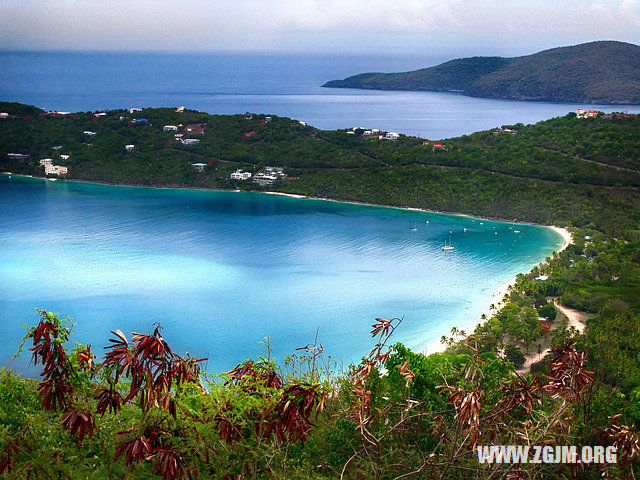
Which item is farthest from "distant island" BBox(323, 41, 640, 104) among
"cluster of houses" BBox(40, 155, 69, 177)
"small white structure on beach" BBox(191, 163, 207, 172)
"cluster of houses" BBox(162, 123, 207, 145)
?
"cluster of houses" BBox(40, 155, 69, 177)

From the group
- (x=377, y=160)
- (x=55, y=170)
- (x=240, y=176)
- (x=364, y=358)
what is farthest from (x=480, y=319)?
(x=55, y=170)

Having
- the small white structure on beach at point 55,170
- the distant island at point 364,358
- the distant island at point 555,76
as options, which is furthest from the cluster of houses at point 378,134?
the distant island at point 555,76

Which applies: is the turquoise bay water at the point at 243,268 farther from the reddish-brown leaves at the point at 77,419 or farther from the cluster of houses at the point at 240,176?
the reddish-brown leaves at the point at 77,419

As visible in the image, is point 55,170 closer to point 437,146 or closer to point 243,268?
point 243,268

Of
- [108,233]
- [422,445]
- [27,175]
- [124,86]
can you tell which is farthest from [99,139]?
[124,86]

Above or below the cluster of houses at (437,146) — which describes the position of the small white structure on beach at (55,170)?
below
